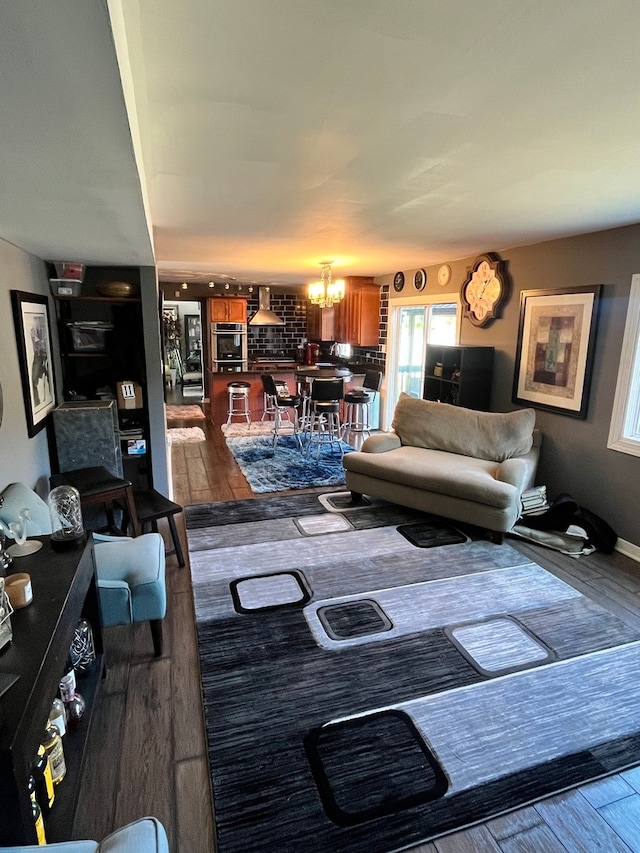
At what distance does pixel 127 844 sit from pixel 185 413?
799 cm

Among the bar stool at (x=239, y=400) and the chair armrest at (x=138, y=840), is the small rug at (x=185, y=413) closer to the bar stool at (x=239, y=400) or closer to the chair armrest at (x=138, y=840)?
the bar stool at (x=239, y=400)

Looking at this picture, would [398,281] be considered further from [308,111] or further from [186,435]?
[308,111]

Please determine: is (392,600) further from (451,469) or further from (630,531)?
(630,531)

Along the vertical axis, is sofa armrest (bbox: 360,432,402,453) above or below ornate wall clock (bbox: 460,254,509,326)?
below

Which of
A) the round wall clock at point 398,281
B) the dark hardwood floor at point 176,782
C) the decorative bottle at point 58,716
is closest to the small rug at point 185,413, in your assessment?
the round wall clock at point 398,281

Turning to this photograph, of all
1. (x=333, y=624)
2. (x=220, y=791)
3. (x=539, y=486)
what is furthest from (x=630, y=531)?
(x=220, y=791)

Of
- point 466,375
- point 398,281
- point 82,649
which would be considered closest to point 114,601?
point 82,649

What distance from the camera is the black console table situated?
104 centimetres

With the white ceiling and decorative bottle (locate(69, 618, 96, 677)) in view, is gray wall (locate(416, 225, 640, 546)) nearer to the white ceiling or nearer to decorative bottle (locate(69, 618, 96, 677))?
the white ceiling

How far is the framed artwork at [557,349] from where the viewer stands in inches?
142

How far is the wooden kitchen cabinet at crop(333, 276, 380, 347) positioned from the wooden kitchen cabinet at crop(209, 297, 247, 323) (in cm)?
243

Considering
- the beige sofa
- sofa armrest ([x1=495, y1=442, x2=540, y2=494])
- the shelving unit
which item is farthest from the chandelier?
sofa armrest ([x1=495, y1=442, x2=540, y2=494])

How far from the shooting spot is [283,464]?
552 cm

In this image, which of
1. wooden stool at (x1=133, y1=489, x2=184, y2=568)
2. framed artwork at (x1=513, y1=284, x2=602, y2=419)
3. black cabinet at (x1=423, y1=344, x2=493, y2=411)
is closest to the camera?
wooden stool at (x1=133, y1=489, x2=184, y2=568)
